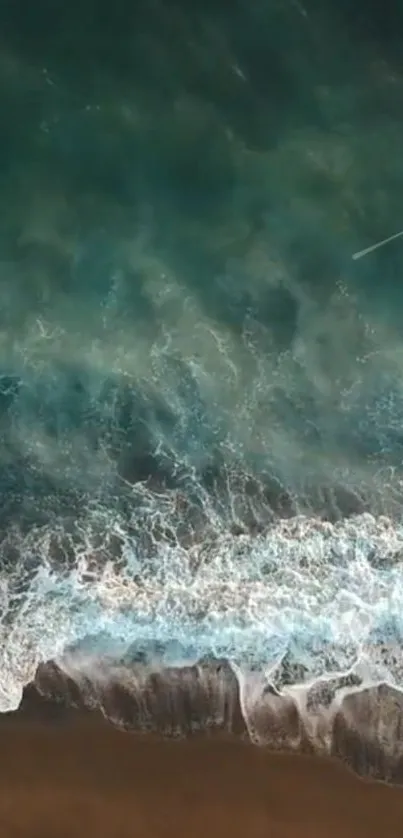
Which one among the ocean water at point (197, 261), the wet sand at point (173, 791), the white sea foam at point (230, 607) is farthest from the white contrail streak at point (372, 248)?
the wet sand at point (173, 791)

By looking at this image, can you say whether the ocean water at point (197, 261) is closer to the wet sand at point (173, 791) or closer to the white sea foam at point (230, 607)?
the white sea foam at point (230, 607)

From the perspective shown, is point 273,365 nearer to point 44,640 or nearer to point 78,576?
point 78,576

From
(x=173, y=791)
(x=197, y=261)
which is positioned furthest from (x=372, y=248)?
(x=173, y=791)

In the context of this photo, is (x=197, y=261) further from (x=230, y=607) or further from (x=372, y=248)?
(x=230, y=607)

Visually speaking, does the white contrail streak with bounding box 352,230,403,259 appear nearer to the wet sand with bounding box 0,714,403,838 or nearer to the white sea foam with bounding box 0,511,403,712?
the white sea foam with bounding box 0,511,403,712

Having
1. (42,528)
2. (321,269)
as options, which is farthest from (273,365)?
(42,528)

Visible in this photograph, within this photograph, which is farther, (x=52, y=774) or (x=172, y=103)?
(x=172, y=103)
